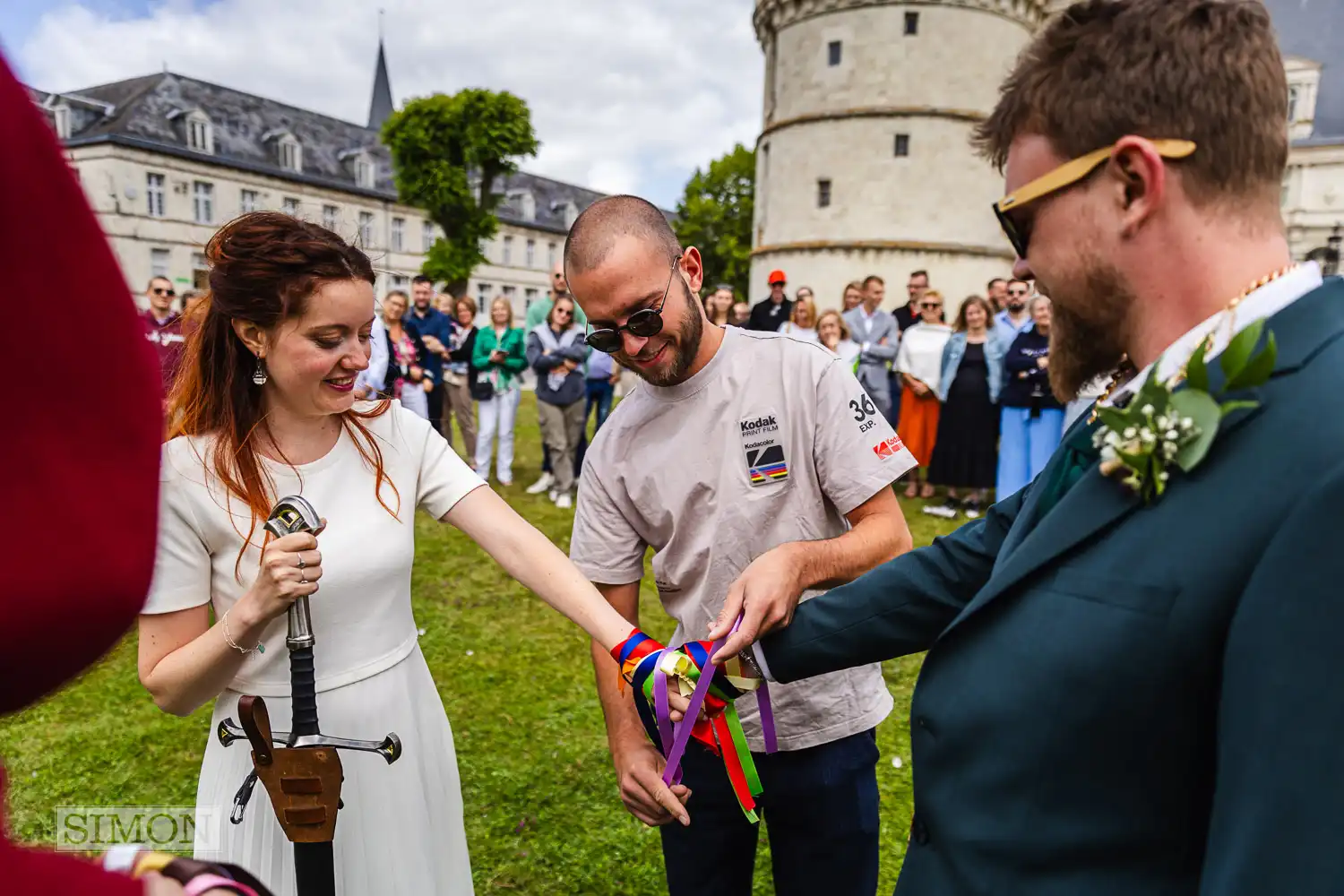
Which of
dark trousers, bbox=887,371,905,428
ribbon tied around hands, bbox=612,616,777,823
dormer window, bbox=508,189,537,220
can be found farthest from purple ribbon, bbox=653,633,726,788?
dormer window, bbox=508,189,537,220

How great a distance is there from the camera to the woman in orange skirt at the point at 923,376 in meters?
11.3

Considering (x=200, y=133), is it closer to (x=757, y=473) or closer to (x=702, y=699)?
(x=757, y=473)

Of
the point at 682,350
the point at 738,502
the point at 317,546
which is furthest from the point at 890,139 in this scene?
the point at 317,546

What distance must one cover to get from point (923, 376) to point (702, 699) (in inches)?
390

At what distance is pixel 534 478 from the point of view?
12.5 m

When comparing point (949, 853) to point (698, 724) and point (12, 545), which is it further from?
point (12, 545)

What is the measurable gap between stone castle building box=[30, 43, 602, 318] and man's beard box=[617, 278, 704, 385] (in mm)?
37080

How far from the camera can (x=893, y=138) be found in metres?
31.0

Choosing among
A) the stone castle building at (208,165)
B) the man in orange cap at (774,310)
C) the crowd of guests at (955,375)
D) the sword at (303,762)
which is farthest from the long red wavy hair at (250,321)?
the stone castle building at (208,165)

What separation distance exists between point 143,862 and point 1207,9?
6.01 feet

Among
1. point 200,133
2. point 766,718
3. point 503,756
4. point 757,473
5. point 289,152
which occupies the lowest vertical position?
point 503,756

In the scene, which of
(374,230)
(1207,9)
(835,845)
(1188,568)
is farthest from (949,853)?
(374,230)

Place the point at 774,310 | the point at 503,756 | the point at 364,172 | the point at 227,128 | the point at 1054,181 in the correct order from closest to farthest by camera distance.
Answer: the point at 1054,181 → the point at 503,756 → the point at 774,310 → the point at 227,128 → the point at 364,172

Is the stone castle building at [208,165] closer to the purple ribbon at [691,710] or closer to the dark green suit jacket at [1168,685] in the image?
the purple ribbon at [691,710]
